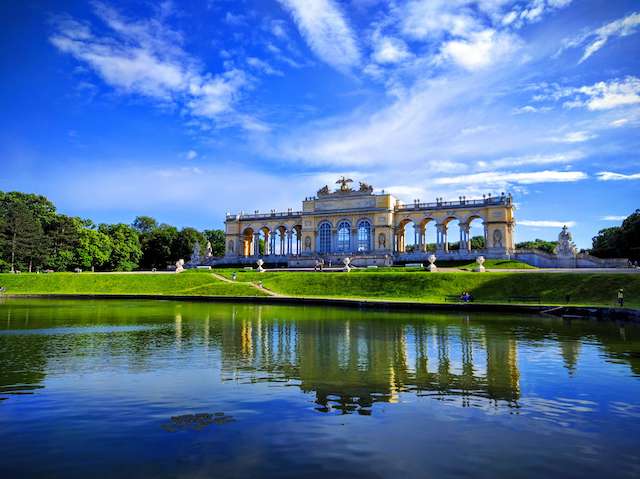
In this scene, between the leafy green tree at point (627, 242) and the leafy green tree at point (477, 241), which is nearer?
the leafy green tree at point (627, 242)

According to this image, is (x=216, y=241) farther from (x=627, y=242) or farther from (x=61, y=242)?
(x=627, y=242)

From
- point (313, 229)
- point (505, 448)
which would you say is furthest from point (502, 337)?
point (313, 229)

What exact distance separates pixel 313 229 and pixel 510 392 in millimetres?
69791

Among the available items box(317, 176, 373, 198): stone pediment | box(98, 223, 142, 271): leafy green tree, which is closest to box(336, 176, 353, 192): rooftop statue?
box(317, 176, 373, 198): stone pediment

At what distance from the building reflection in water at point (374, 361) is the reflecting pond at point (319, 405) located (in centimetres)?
7

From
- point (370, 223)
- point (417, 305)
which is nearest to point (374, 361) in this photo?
point (417, 305)

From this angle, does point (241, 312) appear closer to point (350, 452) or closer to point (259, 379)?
point (259, 379)

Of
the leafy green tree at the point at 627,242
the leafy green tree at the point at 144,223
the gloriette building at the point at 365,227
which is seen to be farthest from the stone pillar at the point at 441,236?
the leafy green tree at the point at 144,223

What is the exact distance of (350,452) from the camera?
7.54 meters

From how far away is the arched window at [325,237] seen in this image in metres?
79.8

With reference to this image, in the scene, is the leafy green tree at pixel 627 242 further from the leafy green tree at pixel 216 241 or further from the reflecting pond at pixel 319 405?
the leafy green tree at pixel 216 241

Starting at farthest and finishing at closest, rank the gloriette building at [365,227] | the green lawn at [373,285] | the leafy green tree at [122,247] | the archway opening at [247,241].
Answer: the archway opening at [247,241] → the leafy green tree at [122,247] → the gloriette building at [365,227] → the green lawn at [373,285]

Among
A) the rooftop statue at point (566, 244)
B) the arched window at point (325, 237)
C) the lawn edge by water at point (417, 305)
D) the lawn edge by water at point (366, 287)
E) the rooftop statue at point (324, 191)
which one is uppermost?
the rooftop statue at point (324, 191)

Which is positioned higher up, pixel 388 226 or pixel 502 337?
pixel 388 226
